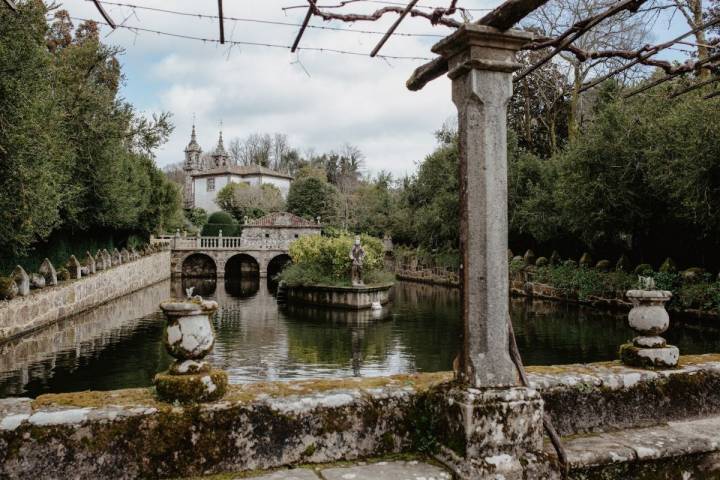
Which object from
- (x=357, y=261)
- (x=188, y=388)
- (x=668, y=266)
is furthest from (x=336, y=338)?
(x=188, y=388)

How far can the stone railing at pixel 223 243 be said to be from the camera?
40219 mm

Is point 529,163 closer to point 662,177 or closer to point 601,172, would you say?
point 601,172

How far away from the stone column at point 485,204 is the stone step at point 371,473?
514mm

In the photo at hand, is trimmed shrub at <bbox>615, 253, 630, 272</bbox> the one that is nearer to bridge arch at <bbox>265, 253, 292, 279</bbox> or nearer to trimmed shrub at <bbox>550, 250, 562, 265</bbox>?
trimmed shrub at <bbox>550, 250, 562, 265</bbox>

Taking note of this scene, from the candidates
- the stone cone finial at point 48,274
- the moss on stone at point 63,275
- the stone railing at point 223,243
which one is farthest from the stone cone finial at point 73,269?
the stone railing at point 223,243

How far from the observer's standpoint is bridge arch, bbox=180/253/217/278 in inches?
1641

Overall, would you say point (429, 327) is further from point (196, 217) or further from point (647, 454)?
point (196, 217)

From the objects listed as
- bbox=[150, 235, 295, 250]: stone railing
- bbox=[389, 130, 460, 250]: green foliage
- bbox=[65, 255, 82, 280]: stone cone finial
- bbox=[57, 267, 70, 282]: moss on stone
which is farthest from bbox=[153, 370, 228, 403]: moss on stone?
bbox=[150, 235, 295, 250]: stone railing

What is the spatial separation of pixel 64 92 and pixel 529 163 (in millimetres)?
18607

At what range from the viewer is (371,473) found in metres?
2.99

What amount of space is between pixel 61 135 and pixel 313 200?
35389 mm

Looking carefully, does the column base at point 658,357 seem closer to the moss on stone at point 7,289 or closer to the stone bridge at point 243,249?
the moss on stone at point 7,289

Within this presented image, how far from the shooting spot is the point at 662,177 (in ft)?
48.5

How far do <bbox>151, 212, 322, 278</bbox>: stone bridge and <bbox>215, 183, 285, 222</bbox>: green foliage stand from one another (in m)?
8.25
